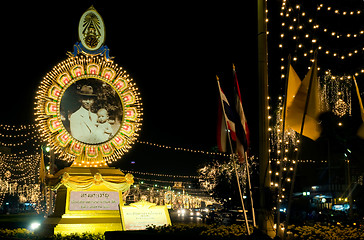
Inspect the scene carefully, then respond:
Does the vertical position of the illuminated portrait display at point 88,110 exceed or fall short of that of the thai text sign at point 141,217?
it exceeds it

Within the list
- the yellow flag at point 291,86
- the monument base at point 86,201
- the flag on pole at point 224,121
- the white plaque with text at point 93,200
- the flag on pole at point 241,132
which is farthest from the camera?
the white plaque with text at point 93,200

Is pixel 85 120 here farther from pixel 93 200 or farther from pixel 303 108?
pixel 303 108

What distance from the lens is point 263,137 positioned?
11.6m

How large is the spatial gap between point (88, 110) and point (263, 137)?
969cm

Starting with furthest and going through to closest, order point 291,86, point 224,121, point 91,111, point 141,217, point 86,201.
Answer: point 91,111 < point 86,201 < point 141,217 < point 224,121 < point 291,86

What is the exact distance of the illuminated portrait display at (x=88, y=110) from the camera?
1858 cm

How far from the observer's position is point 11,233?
15.6 meters

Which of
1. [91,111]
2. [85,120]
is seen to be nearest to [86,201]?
[85,120]

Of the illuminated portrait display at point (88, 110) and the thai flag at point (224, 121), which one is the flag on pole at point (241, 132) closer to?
the thai flag at point (224, 121)

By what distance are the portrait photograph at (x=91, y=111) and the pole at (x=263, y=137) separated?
9008mm

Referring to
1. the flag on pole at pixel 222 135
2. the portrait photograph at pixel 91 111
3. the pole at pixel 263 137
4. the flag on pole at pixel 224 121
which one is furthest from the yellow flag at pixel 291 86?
the portrait photograph at pixel 91 111

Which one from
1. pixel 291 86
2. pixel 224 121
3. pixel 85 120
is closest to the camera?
pixel 291 86

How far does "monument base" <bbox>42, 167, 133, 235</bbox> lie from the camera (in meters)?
17.3

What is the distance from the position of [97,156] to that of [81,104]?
231cm
